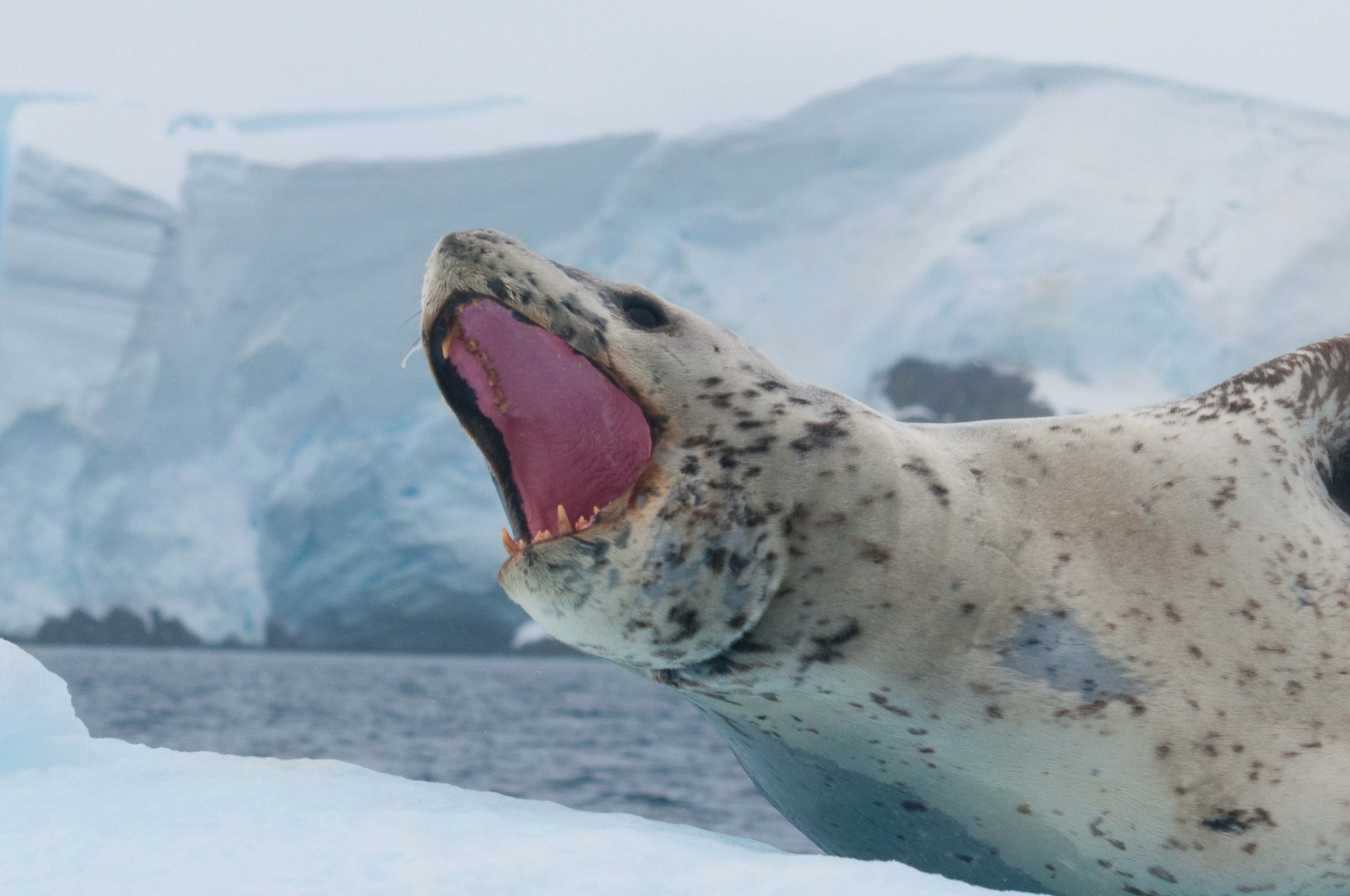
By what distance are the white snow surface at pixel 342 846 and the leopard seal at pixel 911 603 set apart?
0.34 metres

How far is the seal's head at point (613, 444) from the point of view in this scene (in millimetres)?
1889

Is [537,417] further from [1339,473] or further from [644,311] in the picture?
[1339,473]

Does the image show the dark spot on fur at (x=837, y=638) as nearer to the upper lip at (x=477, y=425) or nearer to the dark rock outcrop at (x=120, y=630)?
the upper lip at (x=477, y=425)

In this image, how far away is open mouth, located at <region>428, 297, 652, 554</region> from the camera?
6.79 feet

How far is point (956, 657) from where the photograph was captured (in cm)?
198

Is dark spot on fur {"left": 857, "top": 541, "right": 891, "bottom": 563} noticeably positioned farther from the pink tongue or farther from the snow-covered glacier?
the snow-covered glacier

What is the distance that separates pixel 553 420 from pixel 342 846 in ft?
2.81

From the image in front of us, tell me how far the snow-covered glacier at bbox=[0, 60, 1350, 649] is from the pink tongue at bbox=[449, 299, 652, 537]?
20.2m

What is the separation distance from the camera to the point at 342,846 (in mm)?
1526

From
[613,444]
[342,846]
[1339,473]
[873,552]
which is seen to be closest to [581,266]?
[1339,473]

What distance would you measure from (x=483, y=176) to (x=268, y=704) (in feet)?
50.9

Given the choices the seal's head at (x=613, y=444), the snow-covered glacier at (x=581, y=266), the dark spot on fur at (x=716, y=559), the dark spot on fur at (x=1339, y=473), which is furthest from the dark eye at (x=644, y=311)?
the snow-covered glacier at (x=581, y=266)

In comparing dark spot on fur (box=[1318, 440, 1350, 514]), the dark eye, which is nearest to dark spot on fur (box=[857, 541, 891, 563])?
the dark eye

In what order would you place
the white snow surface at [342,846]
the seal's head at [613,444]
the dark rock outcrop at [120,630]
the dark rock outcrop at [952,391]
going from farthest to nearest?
1. the dark rock outcrop at [120,630]
2. the dark rock outcrop at [952,391]
3. the seal's head at [613,444]
4. the white snow surface at [342,846]
